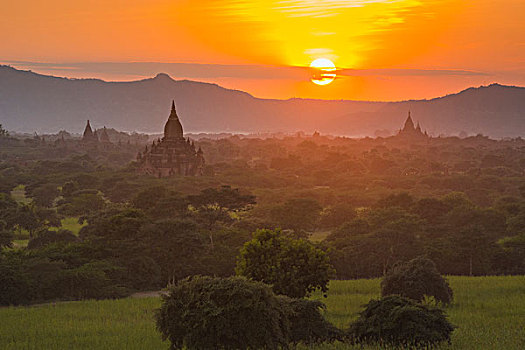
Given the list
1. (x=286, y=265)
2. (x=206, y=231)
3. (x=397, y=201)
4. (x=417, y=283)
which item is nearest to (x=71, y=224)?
(x=206, y=231)

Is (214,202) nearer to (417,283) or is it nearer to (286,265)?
(286,265)

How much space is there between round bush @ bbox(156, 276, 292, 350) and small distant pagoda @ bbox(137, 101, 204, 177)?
90.8 m

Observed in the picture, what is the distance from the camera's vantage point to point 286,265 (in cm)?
3067

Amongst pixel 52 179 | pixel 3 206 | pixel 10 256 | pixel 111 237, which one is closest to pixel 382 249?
pixel 111 237

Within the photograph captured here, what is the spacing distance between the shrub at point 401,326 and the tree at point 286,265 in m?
6.76

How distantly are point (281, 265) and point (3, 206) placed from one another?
49825mm

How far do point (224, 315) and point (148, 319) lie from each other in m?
12.5

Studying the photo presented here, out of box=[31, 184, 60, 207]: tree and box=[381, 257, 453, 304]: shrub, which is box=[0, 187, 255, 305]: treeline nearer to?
box=[381, 257, 453, 304]: shrub

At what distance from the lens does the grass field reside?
25.3 m

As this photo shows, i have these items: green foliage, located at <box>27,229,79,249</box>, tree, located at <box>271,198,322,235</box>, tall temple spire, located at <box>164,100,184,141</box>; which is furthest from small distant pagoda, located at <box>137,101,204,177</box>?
green foliage, located at <box>27,229,79,249</box>

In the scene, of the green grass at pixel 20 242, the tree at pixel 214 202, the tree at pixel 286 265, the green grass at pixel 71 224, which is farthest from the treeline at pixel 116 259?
the green grass at pixel 71 224

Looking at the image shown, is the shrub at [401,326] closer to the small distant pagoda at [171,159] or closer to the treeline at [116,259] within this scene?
the treeline at [116,259]

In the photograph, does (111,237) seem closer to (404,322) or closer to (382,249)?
(382,249)

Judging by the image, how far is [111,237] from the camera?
47625mm
